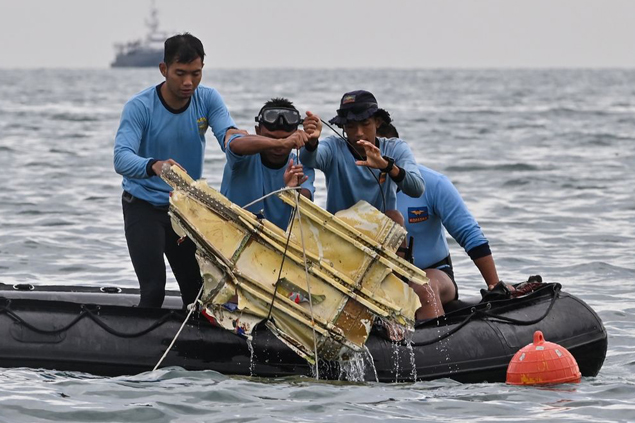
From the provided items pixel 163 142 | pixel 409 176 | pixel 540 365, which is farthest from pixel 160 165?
pixel 540 365

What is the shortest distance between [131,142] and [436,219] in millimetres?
2256

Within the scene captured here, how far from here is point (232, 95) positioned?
64.8 metres

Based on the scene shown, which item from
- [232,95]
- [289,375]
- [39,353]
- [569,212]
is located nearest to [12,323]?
[39,353]

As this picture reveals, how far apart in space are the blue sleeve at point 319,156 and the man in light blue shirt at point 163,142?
483mm

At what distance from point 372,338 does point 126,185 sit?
1.84 m

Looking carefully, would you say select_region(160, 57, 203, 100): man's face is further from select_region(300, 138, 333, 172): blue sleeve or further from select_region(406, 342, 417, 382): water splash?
select_region(406, 342, 417, 382): water splash

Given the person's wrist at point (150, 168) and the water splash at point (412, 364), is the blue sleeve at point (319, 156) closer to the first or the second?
the person's wrist at point (150, 168)

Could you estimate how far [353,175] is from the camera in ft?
26.5

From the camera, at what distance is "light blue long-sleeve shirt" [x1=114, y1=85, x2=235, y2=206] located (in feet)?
26.0

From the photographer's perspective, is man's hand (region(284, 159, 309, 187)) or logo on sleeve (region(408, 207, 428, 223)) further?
logo on sleeve (region(408, 207, 428, 223))

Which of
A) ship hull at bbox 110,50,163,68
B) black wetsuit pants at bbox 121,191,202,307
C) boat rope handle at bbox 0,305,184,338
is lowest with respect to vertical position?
boat rope handle at bbox 0,305,184,338

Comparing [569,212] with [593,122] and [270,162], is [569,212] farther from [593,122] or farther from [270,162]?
[593,122]

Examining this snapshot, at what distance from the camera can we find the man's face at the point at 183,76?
782cm

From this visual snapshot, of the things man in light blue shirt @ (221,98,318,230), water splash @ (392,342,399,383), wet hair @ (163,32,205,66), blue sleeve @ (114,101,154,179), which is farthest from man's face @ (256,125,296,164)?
water splash @ (392,342,399,383)
